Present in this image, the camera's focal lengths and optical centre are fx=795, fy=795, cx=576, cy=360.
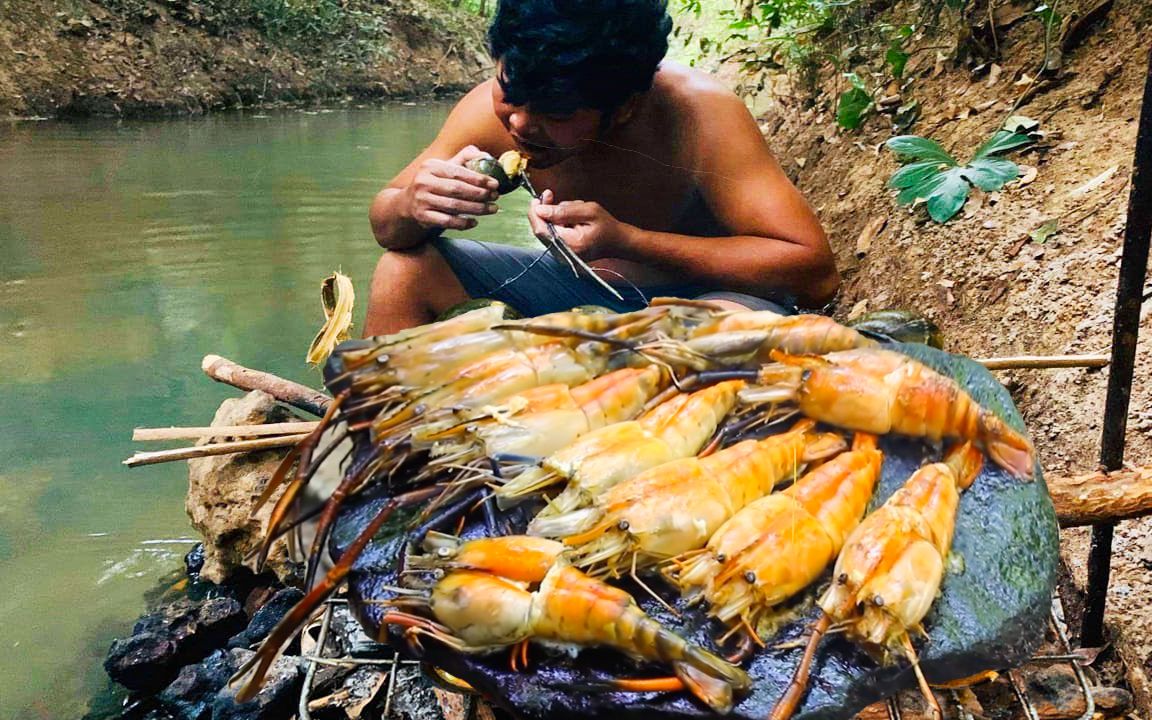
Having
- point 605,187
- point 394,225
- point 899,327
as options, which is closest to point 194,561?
point 394,225

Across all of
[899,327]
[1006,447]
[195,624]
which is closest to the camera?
[1006,447]

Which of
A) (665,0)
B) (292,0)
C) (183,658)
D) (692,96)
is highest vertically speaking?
(665,0)

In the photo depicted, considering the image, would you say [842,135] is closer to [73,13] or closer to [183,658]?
[183,658]

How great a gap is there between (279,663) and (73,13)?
1102 centimetres

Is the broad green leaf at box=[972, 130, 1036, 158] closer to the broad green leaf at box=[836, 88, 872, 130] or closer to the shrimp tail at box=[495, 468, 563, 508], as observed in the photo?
the broad green leaf at box=[836, 88, 872, 130]

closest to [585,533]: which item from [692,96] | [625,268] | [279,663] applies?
[625,268]

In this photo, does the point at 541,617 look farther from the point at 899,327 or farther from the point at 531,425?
the point at 899,327

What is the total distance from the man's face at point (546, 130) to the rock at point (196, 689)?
6.34 feet

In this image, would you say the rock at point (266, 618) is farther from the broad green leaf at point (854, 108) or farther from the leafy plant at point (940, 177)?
the broad green leaf at point (854, 108)

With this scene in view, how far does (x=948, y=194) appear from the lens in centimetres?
275

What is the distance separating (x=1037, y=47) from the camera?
3.54 metres

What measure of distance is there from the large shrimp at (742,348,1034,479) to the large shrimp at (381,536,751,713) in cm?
55

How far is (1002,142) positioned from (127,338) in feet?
13.2

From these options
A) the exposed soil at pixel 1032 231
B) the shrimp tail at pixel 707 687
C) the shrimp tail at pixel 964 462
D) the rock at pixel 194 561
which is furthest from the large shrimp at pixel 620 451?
the rock at pixel 194 561
